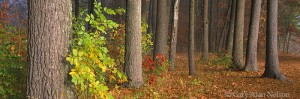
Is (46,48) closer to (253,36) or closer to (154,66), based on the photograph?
(154,66)

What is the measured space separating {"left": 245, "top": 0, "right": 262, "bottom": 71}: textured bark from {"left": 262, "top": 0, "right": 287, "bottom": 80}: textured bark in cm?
196

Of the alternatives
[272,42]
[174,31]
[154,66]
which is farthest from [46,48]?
[174,31]

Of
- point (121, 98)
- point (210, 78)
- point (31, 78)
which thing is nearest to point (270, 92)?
point (210, 78)

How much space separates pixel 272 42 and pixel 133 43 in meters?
5.52

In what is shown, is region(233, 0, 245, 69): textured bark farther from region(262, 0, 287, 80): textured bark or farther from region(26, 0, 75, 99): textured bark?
region(26, 0, 75, 99): textured bark

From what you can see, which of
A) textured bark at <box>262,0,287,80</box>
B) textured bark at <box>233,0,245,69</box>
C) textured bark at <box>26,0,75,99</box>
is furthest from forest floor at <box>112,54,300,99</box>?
textured bark at <box>26,0,75,99</box>

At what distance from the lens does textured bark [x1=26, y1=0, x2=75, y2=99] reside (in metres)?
4.43

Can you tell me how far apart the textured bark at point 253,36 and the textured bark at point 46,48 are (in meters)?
10.8

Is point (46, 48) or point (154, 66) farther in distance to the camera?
point (154, 66)

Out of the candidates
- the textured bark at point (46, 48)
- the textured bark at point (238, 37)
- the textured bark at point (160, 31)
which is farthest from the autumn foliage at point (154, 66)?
the textured bark at point (46, 48)

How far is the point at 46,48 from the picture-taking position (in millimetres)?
4445

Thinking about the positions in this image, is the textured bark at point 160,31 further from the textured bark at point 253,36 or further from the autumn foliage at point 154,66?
the textured bark at point 253,36

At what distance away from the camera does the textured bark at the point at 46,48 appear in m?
4.43

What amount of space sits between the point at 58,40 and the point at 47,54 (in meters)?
0.26
